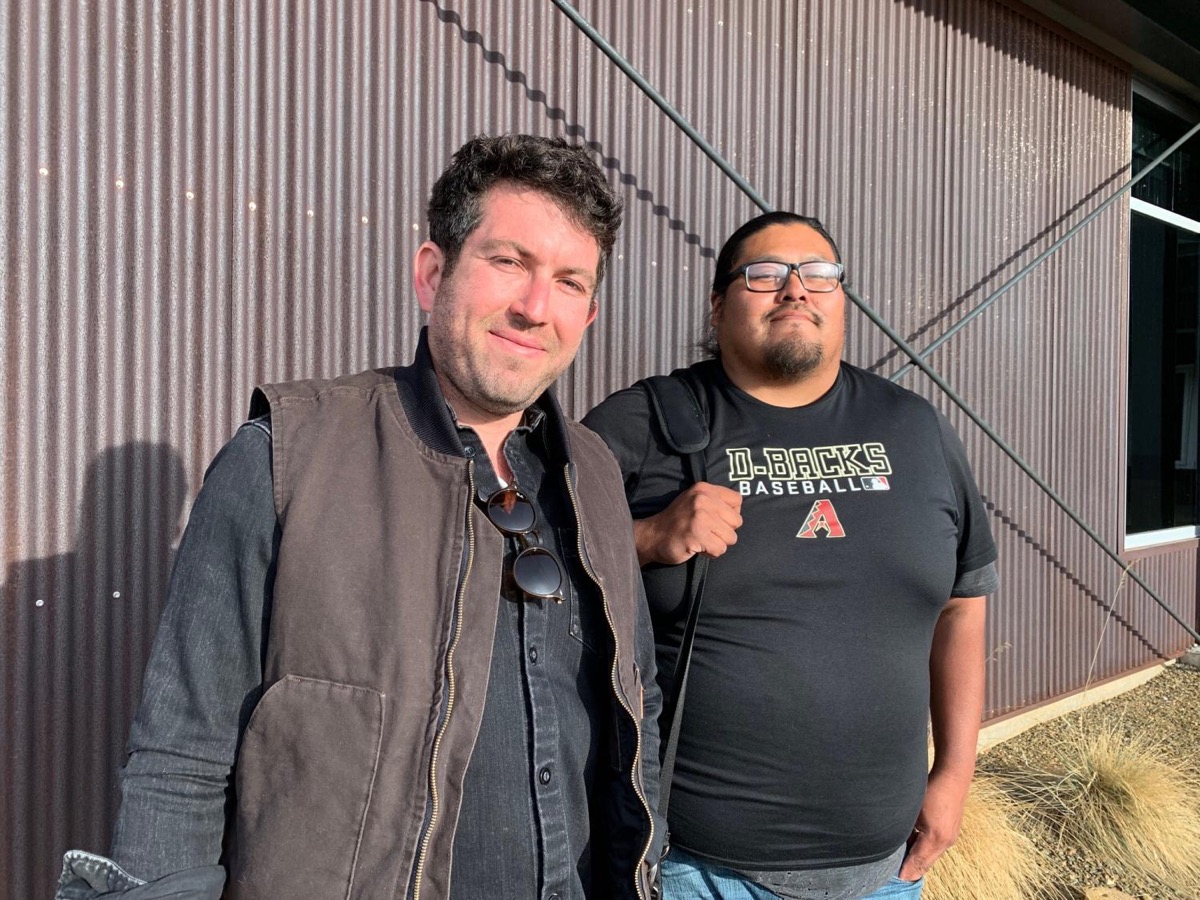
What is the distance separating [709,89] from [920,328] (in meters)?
1.69

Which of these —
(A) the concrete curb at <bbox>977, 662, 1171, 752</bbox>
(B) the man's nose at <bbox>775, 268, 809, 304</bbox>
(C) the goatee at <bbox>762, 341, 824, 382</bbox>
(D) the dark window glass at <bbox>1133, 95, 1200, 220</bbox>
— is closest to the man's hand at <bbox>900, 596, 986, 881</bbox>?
(C) the goatee at <bbox>762, 341, 824, 382</bbox>

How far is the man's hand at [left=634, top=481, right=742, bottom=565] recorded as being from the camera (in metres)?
1.71

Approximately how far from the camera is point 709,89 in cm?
374

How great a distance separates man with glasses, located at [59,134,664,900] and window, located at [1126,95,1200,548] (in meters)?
5.87

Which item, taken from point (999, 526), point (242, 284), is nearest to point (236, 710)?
point (242, 284)

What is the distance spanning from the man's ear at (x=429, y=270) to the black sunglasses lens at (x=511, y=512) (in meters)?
0.31

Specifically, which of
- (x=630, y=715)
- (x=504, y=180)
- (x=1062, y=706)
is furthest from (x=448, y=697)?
(x=1062, y=706)

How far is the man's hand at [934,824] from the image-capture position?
205cm

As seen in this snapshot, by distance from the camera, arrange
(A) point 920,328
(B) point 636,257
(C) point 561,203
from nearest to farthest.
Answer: (C) point 561,203
(B) point 636,257
(A) point 920,328

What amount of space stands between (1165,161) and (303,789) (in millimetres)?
7575

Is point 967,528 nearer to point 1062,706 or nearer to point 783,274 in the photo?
point 783,274

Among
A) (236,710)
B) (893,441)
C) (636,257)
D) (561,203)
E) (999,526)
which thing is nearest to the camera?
(236,710)

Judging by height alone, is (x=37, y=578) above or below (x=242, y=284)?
below

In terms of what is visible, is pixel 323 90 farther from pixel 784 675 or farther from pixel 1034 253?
pixel 1034 253
